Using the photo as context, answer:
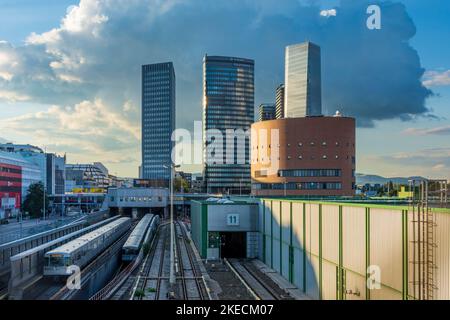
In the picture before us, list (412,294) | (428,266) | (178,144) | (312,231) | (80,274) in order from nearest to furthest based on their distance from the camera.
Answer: (428,266) < (412,294) < (312,231) < (80,274) < (178,144)

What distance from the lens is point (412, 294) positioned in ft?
43.8

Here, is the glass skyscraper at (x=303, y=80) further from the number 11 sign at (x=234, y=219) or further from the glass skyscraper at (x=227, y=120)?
the number 11 sign at (x=234, y=219)

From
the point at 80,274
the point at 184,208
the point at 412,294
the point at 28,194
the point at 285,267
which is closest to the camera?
the point at 412,294

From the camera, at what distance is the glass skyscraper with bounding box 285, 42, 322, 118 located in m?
176

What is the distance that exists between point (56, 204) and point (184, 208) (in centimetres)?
3469

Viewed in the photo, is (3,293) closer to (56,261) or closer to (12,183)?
(56,261)

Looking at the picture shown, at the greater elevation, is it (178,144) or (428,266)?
(178,144)

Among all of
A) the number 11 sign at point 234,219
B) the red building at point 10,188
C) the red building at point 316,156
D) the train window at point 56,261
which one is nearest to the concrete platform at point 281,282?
the number 11 sign at point 234,219

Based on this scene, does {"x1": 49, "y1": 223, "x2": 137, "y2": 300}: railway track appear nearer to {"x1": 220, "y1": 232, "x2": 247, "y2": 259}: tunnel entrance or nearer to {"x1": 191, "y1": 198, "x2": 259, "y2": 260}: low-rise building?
{"x1": 191, "y1": 198, "x2": 259, "y2": 260}: low-rise building

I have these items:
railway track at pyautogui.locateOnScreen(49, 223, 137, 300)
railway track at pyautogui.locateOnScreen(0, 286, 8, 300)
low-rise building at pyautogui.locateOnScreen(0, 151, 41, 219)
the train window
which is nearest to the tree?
low-rise building at pyautogui.locateOnScreen(0, 151, 41, 219)

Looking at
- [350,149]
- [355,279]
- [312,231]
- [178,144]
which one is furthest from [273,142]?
[355,279]

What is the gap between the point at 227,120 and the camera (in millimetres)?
182000
